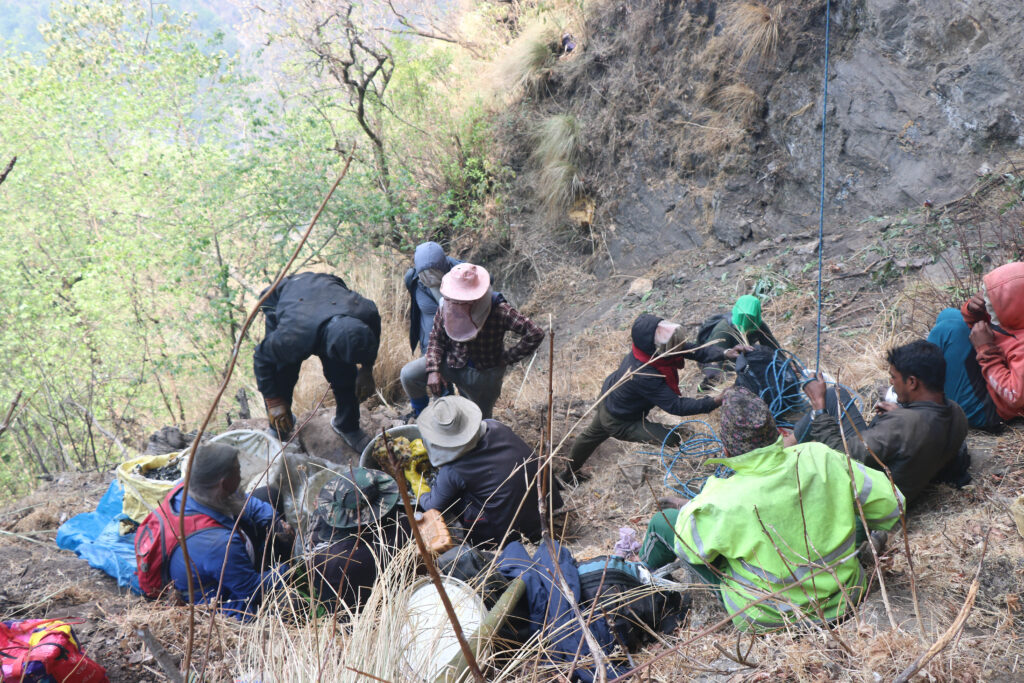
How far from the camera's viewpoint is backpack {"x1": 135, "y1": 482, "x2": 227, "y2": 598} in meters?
2.95

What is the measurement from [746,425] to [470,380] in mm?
2417

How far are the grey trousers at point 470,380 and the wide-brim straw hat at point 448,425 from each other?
3.20 ft

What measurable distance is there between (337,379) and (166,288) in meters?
4.13

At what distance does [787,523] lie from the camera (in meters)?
2.26

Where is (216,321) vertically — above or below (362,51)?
below

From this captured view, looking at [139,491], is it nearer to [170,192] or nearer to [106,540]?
[106,540]

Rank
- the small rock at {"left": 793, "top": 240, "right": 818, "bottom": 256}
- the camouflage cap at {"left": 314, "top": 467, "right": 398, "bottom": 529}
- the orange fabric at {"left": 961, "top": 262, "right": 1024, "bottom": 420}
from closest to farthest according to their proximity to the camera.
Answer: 1. the camouflage cap at {"left": 314, "top": 467, "right": 398, "bottom": 529}
2. the orange fabric at {"left": 961, "top": 262, "right": 1024, "bottom": 420}
3. the small rock at {"left": 793, "top": 240, "right": 818, "bottom": 256}

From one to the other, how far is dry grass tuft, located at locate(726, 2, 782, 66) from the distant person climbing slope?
4.24 meters

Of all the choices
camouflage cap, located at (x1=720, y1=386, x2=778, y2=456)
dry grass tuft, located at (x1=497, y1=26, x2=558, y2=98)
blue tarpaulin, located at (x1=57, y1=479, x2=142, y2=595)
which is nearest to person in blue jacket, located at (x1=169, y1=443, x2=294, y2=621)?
blue tarpaulin, located at (x1=57, y1=479, x2=142, y2=595)

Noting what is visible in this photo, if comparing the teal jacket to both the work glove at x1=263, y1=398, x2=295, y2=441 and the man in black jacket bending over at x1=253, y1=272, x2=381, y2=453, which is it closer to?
the man in black jacket bending over at x1=253, y1=272, x2=381, y2=453

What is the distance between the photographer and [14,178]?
976 centimetres

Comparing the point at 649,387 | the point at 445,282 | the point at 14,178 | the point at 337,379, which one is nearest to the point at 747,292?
the point at 649,387

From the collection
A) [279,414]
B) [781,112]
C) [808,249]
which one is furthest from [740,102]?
[279,414]

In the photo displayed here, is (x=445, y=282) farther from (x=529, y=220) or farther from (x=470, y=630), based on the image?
(x=529, y=220)
